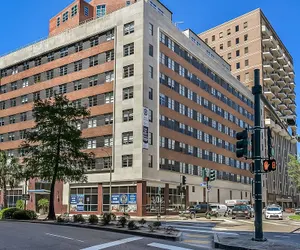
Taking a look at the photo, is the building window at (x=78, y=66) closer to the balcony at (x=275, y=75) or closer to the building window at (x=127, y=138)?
the building window at (x=127, y=138)

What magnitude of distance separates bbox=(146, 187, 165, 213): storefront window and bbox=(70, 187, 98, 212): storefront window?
8311 millimetres

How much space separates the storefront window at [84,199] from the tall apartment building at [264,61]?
55.3m

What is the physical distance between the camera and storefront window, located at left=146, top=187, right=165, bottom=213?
2035 inches

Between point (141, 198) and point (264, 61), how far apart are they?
68.1 meters

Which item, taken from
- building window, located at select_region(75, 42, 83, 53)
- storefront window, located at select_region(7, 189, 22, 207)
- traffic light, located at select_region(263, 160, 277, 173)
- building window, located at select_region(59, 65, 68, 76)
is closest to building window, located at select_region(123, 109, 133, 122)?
building window, located at select_region(75, 42, 83, 53)

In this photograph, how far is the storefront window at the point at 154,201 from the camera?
170 ft

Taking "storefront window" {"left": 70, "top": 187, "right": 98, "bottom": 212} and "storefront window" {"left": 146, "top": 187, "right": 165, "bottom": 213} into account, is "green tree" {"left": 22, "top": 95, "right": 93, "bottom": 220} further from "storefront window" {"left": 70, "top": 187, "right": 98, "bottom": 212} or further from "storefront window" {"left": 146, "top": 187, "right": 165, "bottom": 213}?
"storefront window" {"left": 70, "top": 187, "right": 98, "bottom": 212}

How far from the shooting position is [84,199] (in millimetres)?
57688

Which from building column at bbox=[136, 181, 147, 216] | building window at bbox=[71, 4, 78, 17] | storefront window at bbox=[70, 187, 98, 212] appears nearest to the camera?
building column at bbox=[136, 181, 147, 216]

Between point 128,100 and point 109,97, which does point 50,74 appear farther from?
point 128,100

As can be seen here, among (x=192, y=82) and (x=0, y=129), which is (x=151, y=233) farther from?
(x=0, y=129)

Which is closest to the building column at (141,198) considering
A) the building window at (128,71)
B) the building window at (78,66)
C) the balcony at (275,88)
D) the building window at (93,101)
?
the building window at (93,101)

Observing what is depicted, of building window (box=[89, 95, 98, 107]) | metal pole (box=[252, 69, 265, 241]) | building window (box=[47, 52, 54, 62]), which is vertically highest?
building window (box=[47, 52, 54, 62])

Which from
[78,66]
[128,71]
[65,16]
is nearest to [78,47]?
[78,66]
